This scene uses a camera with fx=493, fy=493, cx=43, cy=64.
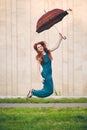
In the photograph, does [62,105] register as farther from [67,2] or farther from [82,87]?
[67,2]

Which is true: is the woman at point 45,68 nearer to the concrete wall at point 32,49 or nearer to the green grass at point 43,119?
the concrete wall at point 32,49

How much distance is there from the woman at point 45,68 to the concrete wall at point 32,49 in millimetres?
120

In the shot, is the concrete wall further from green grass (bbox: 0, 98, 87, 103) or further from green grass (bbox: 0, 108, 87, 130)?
green grass (bbox: 0, 108, 87, 130)

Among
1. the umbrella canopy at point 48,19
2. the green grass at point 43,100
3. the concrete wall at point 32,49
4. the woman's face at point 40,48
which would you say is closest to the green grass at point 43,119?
the green grass at point 43,100

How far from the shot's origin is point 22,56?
13.4m

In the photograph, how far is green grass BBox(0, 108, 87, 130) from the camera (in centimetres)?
964

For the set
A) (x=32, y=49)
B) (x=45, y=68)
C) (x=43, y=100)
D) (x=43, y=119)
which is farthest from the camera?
(x=32, y=49)

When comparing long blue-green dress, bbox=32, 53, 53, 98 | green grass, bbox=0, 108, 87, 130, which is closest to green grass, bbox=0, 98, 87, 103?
long blue-green dress, bbox=32, 53, 53, 98

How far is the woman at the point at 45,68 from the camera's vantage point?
521 inches

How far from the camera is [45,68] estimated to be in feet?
43.5

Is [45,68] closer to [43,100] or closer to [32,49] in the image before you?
[32,49]

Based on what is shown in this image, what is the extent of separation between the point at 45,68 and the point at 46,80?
1.06ft

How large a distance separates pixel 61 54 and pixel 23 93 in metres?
1.47

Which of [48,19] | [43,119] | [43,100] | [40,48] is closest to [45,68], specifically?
[40,48]
